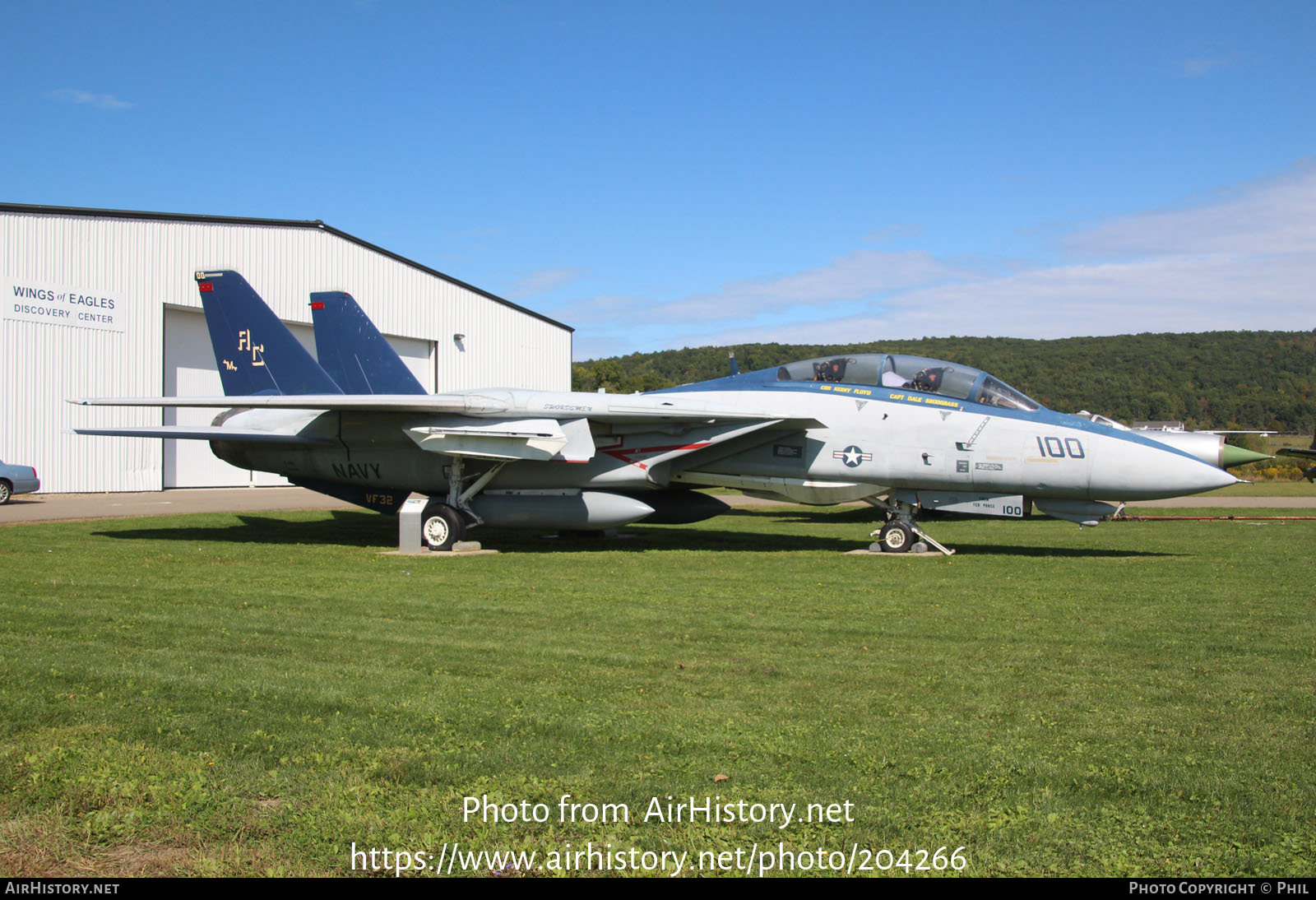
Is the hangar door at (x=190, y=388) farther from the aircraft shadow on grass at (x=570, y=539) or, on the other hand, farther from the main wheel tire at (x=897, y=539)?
the main wheel tire at (x=897, y=539)

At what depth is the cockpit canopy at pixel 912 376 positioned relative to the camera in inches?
519

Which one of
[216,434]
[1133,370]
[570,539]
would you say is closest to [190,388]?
[216,434]

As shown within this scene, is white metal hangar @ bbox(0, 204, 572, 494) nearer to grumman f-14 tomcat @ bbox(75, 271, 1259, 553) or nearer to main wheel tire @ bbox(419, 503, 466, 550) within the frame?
grumman f-14 tomcat @ bbox(75, 271, 1259, 553)

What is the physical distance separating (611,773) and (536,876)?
0.90 meters

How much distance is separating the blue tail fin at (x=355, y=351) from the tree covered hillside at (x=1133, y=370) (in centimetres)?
5408

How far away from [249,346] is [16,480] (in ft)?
35.8

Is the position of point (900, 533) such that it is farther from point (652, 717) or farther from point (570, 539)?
point (652, 717)

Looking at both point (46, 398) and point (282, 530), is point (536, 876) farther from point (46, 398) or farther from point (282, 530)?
point (46, 398)

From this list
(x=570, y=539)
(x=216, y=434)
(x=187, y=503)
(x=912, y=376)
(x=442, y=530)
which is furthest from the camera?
(x=187, y=503)

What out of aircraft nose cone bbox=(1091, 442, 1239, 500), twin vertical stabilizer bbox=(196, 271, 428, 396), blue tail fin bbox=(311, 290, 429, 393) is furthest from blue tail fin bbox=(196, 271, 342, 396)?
aircraft nose cone bbox=(1091, 442, 1239, 500)

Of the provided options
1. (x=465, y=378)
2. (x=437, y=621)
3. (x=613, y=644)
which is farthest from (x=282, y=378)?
(x=465, y=378)

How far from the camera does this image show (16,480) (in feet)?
74.0

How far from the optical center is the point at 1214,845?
3426mm

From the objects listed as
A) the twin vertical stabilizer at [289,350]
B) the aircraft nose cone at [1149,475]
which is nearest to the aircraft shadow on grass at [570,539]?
the aircraft nose cone at [1149,475]
